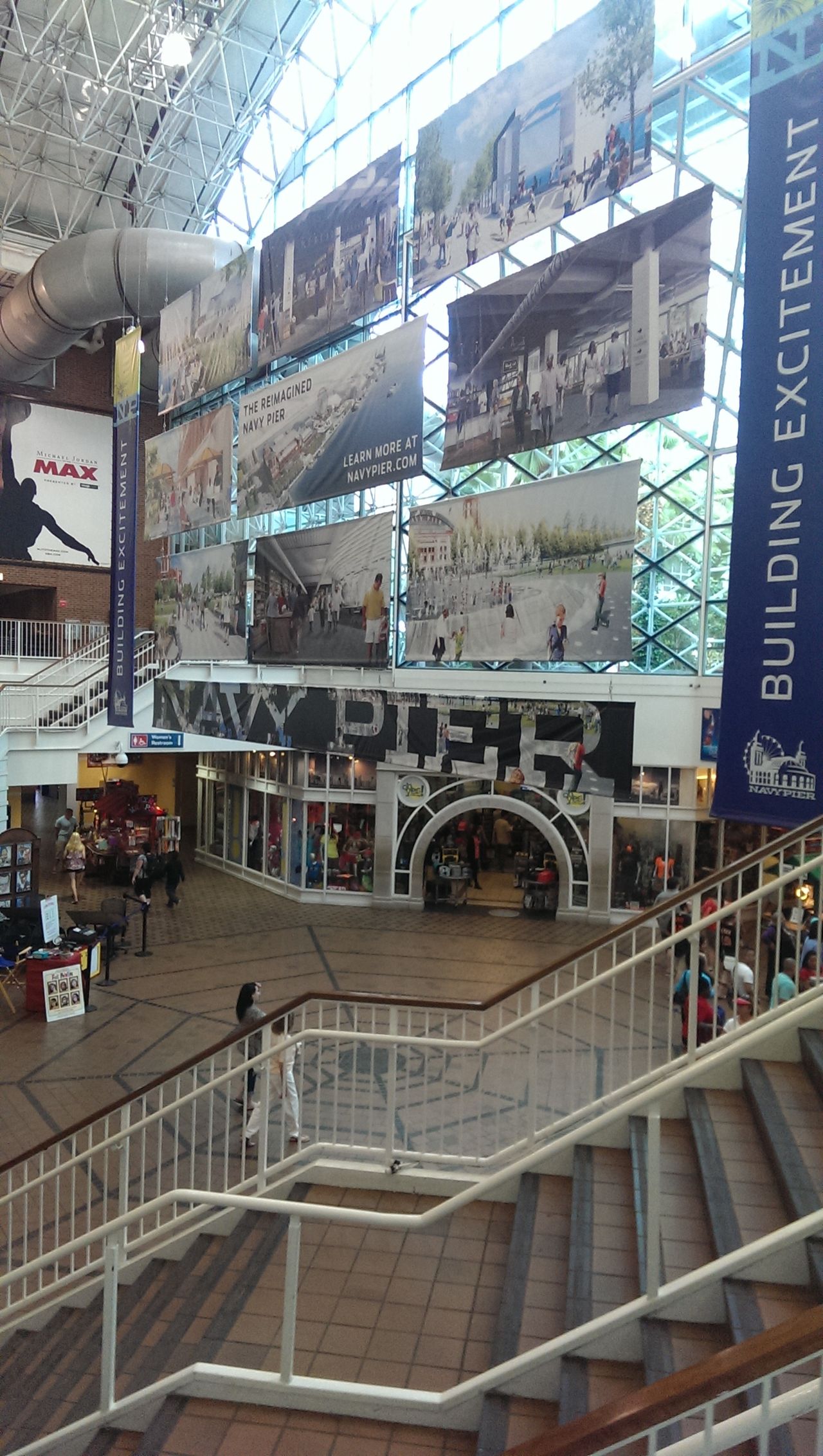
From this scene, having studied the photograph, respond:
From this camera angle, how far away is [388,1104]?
536cm

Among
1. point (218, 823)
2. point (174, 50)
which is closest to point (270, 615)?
point (174, 50)

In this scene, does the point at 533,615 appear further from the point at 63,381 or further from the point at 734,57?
the point at 63,381

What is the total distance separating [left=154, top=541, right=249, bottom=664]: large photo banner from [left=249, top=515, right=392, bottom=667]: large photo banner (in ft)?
1.61

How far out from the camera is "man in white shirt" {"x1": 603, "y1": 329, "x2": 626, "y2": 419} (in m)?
8.24

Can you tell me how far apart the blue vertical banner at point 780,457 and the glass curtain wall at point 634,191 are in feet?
15.6

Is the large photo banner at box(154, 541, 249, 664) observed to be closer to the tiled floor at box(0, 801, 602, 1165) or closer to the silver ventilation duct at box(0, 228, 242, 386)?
the tiled floor at box(0, 801, 602, 1165)

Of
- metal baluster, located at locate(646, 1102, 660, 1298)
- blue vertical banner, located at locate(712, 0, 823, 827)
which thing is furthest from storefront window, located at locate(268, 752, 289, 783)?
metal baluster, located at locate(646, 1102, 660, 1298)

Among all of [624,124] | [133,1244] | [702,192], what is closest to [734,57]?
[624,124]

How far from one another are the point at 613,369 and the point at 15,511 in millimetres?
17859

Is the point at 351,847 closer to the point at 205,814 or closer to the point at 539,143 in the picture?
the point at 205,814

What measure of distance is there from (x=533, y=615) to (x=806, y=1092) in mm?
5920

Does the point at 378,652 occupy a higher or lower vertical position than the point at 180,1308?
higher

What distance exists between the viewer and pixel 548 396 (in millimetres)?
8953

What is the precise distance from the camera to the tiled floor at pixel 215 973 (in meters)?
9.41
